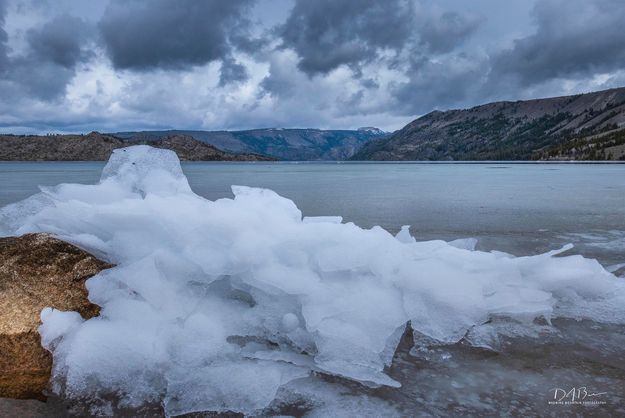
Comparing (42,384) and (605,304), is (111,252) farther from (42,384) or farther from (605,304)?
(605,304)

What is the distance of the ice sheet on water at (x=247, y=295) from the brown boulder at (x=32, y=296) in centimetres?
12

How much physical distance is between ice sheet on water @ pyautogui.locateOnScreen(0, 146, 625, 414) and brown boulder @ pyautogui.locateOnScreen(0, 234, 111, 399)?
12 centimetres

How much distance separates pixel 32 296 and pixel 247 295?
200cm

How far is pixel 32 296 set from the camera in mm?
3826

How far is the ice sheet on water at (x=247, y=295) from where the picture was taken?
11.1 ft

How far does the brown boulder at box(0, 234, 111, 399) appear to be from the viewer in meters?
3.37

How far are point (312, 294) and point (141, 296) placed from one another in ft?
5.38
